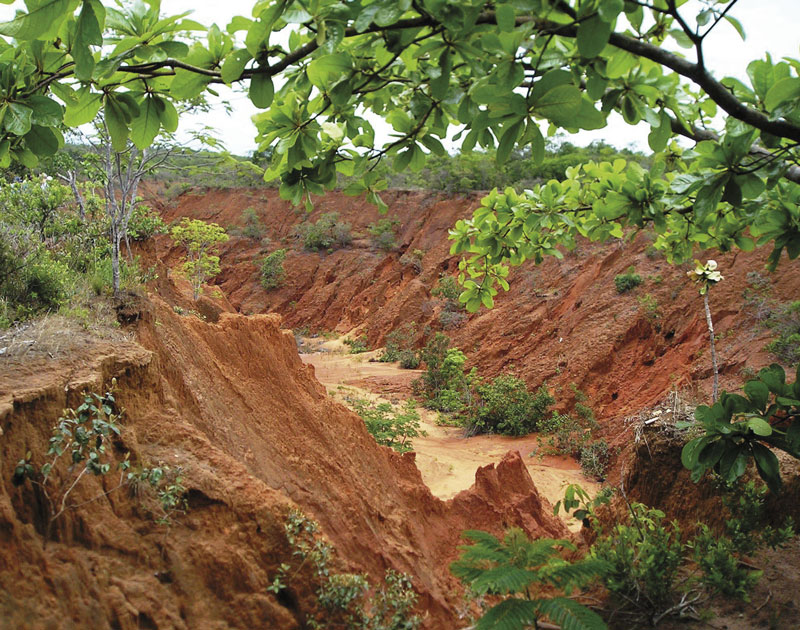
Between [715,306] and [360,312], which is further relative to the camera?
[360,312]

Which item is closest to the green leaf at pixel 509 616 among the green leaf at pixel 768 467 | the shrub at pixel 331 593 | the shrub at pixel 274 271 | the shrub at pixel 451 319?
the shrub at pixel 331 593

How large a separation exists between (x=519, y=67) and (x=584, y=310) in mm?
15304

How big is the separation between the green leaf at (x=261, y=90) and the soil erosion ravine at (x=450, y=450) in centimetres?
630

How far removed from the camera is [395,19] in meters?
1.18

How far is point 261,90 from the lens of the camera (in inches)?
56.7

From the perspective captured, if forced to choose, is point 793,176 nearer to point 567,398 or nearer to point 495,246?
point 495,246

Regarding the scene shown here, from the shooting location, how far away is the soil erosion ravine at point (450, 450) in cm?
895

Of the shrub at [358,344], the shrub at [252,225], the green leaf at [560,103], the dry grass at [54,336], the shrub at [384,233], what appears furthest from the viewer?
the shrub at [252,225]

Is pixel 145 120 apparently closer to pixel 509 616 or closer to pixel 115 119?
pixel 115 119

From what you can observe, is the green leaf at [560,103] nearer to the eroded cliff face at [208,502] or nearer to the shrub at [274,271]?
the eroded cliff face at [208,502]

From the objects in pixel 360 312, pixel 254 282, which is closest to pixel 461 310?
pixel 360 312

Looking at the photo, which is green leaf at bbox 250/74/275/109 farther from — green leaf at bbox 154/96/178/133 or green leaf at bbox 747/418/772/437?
green leaf at bbox 747/418/772/437

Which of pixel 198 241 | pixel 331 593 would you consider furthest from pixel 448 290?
pixel 331 593

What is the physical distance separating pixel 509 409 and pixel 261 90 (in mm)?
12075
